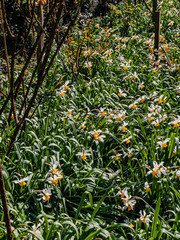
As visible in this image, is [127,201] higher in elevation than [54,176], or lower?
lower

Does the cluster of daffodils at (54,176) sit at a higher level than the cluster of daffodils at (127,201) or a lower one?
higher

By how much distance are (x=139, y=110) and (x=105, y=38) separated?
272 centimetres

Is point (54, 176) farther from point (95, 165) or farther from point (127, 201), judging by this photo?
point (95, 165)

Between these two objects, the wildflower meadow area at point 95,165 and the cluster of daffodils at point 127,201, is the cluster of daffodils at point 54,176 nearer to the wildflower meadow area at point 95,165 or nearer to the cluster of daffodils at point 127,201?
the wildflower meadow area at point 95,165

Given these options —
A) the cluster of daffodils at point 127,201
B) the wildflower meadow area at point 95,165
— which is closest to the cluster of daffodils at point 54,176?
the wildflower meadow area at point 95,165

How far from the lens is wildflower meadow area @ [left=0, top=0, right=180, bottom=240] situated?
179 centimetres

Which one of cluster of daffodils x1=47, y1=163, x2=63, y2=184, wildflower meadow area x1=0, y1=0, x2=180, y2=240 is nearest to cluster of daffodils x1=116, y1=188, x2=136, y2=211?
wildflower meadow area x1=0, y1=0, x2=180, y2=240

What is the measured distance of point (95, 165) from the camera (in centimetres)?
248

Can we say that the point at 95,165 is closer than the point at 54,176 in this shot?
No

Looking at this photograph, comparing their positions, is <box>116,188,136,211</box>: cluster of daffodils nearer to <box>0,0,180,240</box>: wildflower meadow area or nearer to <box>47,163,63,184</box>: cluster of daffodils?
<box>0,0,180,240</box>: wildflower meadow area

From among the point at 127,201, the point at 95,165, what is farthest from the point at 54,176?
the point at 95,165

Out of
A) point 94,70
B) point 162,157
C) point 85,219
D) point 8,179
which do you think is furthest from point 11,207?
point 94,70

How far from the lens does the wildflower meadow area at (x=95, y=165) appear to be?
1794 mm

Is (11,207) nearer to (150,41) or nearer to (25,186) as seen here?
(25,186)
